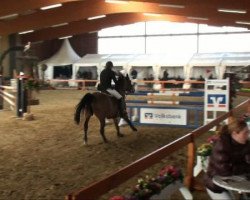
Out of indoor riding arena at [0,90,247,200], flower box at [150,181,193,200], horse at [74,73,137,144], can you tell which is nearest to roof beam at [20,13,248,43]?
indoor riding arena at [0,90,247,200]

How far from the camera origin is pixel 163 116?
11070 millimetres

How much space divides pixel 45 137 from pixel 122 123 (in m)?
2.48

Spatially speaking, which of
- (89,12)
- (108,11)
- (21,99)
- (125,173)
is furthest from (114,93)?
(89,12)

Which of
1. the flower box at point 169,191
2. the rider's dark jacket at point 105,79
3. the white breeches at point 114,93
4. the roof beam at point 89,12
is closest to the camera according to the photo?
the flower box at point 169,191

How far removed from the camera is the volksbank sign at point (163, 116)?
10969 mm

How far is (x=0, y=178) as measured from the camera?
6199 mm

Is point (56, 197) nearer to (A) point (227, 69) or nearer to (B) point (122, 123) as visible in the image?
(B) point (122, 123)

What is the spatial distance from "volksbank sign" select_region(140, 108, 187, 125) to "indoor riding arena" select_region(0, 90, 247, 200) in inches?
8.5

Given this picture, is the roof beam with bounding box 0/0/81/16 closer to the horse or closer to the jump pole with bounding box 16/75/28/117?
the jump pole with bounding box 16/75/28/117

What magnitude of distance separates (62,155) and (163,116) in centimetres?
405

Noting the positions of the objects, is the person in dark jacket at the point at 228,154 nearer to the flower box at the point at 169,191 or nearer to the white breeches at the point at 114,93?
the flower box at the point at 169,191

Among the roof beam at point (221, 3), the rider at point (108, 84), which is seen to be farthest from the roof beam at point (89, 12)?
the rider at point (108, 84)

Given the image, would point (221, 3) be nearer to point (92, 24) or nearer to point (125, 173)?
point (92, 24)

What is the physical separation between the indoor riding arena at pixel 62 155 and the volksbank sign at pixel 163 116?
217mm
